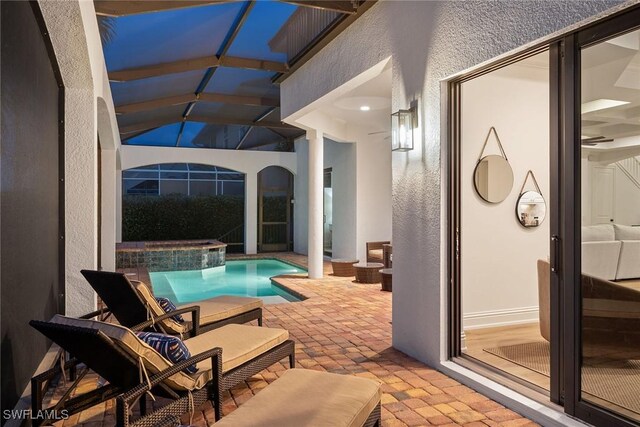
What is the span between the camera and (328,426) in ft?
7.72

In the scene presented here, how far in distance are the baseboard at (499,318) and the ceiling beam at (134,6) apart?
15.8 ft

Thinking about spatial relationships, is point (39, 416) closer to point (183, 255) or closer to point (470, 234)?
point (470, 234)

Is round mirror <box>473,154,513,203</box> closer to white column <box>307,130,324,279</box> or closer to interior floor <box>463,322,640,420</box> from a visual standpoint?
interior floor <box>463,322,640,420</box>

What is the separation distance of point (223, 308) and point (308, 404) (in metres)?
2.62

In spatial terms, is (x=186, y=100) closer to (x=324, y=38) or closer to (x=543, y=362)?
(x=324, y=38)

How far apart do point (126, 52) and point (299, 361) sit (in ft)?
17.0

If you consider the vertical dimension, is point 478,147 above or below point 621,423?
above

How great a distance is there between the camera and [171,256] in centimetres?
1355

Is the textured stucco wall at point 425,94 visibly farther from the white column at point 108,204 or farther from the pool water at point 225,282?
the white column at point 108,204

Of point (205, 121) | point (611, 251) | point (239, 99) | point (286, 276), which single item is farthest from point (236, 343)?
point (205, 121)

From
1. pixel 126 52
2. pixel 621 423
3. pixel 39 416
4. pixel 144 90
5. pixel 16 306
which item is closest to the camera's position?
pixel 39 416

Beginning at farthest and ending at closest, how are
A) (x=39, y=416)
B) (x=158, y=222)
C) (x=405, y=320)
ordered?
(x=158, y=222)
(x=405, y=320)
(x=39, y=416)

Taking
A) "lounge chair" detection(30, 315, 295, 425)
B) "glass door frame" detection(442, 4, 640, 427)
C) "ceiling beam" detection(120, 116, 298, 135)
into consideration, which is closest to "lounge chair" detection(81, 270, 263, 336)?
"lounge chair" detection(30, 315, 295, 425)

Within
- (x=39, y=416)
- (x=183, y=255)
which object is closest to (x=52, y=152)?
(x=39, y=416)
